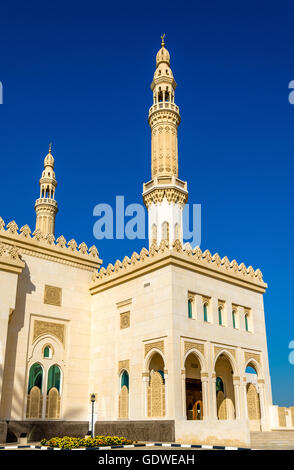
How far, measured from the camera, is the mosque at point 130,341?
15953 millimetres

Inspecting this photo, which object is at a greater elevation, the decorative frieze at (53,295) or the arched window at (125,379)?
the decorative frieze at (53,295)

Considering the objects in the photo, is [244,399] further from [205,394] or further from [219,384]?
[205,394]

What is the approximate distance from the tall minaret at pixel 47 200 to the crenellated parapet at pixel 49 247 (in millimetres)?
15663

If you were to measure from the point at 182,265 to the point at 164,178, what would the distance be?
32.1 feet

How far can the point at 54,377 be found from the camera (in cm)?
1814

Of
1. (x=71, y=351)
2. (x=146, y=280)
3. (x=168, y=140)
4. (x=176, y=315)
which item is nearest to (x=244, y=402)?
(x=176, y=315)

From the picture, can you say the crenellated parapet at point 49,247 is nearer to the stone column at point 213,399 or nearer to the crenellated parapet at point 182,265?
the crenellated parapet at point 182,265

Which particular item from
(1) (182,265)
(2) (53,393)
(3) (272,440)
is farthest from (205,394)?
(2) (53,393)

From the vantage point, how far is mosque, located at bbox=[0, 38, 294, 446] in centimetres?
1595

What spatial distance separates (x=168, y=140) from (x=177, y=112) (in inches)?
83.0

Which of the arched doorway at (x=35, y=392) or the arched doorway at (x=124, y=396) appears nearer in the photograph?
the arched doorway at (x=124, y=396)

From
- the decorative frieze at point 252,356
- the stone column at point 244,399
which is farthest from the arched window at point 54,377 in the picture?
the decorative frieze at point 252,356

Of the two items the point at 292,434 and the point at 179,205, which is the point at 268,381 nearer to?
the point at 292,434
